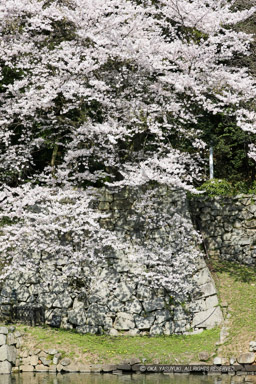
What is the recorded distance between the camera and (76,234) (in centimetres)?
1246

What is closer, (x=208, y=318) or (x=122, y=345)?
(x=122, y=345)

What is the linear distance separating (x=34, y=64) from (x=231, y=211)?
649cm

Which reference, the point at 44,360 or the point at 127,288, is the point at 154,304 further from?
the point at 44,360

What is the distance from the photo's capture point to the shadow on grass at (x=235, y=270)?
13.6 metres

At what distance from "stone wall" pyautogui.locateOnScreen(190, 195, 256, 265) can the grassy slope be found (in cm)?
221

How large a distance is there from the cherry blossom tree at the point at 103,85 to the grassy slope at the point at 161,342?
156 centimetres

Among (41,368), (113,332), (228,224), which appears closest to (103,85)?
(228,224)

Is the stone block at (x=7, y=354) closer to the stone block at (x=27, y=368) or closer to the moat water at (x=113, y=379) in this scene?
the stone block at (x=27, y=368)

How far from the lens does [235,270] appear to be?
46.4ft

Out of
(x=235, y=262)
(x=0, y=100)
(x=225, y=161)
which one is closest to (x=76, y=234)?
(x=0, y=100)

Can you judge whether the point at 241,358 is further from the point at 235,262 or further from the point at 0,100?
the point at 0,100

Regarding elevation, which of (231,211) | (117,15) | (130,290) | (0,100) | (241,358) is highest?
(117,15)

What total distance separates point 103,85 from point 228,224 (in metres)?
5.27

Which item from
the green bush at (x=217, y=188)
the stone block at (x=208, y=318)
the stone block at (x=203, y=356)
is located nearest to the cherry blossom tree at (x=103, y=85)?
the stone block at (x=208, y=318)
